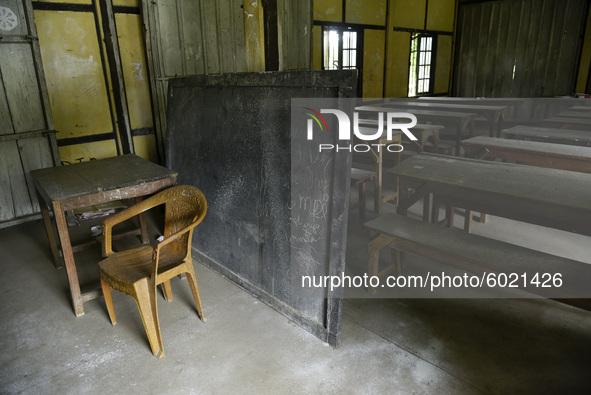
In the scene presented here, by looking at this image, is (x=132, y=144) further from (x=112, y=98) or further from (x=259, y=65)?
(x=259, y=65)

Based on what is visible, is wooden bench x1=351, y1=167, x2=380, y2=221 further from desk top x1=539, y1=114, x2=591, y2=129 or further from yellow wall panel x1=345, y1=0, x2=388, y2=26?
yellow wall panel x1=345, y1=0, x2=388, y2=26

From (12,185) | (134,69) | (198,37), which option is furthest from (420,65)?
(12,185)

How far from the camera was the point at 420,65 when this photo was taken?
996 cm

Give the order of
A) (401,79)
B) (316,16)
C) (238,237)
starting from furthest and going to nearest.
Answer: (401,79) → (316,16) → (238,237)

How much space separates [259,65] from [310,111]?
13.8 ft

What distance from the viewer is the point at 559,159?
3.62 metres

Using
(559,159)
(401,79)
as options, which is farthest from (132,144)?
(401,79)

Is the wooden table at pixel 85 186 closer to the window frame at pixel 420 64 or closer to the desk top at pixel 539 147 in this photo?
the desk top at pixel 539 147

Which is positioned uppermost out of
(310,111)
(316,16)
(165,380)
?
(316,16)

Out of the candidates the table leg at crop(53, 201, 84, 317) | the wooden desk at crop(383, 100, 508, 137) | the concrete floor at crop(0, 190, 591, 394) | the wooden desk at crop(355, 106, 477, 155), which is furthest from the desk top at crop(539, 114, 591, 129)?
the table leg at crop(53, 201, 84, 317)

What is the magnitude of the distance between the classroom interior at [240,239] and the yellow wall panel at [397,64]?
389 centimetres

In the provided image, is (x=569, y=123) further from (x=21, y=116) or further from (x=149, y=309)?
(x=21, y=116)

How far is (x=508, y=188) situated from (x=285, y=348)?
1.84 m

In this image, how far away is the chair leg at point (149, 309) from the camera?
209 centimetres
